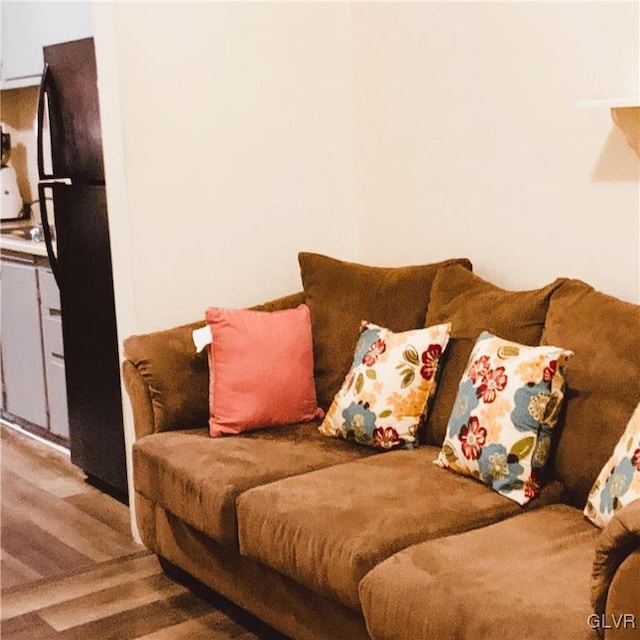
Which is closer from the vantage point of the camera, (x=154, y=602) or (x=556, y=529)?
(x=556, y=529)

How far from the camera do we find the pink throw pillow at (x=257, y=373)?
3.12 m

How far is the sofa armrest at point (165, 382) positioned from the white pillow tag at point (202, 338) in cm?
2

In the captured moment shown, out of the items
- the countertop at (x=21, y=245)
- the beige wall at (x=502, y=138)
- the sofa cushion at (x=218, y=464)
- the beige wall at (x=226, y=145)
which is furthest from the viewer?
the countertop at (x=21, y=245)

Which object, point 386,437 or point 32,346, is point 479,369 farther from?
point 32,346

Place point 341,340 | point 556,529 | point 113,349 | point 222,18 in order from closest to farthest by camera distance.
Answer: point 556,529, point 341,340, point 222,18, point 113,349

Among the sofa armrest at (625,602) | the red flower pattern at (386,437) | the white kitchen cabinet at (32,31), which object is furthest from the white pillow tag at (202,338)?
the sofa armrest at (625,602)

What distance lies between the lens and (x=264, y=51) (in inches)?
142

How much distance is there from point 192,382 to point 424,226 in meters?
0.97

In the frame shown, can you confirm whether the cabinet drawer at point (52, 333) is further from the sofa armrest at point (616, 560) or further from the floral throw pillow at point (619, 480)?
the sofa armrest at point (616, 560)

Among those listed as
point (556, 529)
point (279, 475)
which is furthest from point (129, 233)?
point (556, 529)

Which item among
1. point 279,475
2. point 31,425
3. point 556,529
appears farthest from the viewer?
point 31,425

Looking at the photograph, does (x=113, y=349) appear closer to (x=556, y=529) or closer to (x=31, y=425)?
(x=31, y=425)

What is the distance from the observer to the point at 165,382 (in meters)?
3.15

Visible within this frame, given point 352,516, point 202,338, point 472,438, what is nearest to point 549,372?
point 472,438
